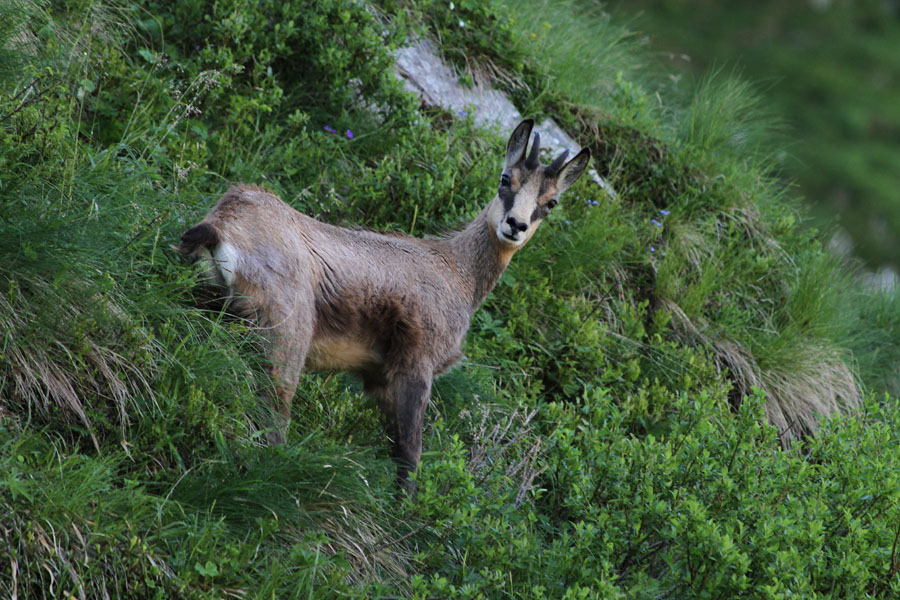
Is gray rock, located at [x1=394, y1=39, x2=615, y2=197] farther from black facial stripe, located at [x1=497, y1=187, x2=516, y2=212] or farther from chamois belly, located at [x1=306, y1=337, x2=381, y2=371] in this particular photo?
chamois belly, located at [x1=306, y1=337, x2=381, y2=371]

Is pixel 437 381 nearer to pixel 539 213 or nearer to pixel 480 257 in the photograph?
pixel 480 257

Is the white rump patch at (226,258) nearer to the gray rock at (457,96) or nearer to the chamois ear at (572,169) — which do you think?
the chamois ear at (572,169)

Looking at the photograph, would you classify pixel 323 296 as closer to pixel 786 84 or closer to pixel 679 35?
pixel 679 35

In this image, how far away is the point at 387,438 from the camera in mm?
5273

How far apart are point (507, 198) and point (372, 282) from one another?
1.08 meters

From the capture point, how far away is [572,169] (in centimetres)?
604

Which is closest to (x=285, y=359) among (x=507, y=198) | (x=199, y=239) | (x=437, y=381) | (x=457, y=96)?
(x=199, y=239)

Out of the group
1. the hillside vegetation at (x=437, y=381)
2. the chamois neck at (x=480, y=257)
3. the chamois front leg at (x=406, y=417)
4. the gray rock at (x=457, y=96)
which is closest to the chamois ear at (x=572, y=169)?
the chamois neck at (x=480, y=257)

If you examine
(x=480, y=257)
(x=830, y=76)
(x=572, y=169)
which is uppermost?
(x=572, y=169)

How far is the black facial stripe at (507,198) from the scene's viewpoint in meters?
5.81

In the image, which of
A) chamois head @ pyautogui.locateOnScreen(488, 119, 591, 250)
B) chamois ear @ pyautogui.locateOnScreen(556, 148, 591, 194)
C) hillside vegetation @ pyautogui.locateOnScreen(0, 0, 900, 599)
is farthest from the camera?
chamois ear @ pyautogui.locateOnScreen(556, 148, 591, 194)

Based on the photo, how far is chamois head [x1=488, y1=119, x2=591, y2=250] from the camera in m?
5.75

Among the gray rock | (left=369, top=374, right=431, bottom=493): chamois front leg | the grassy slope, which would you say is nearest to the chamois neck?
(left=369, top=374, right=431, bottom=493): chamois front leg

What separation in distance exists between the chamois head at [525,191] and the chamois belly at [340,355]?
1073 millimetres
